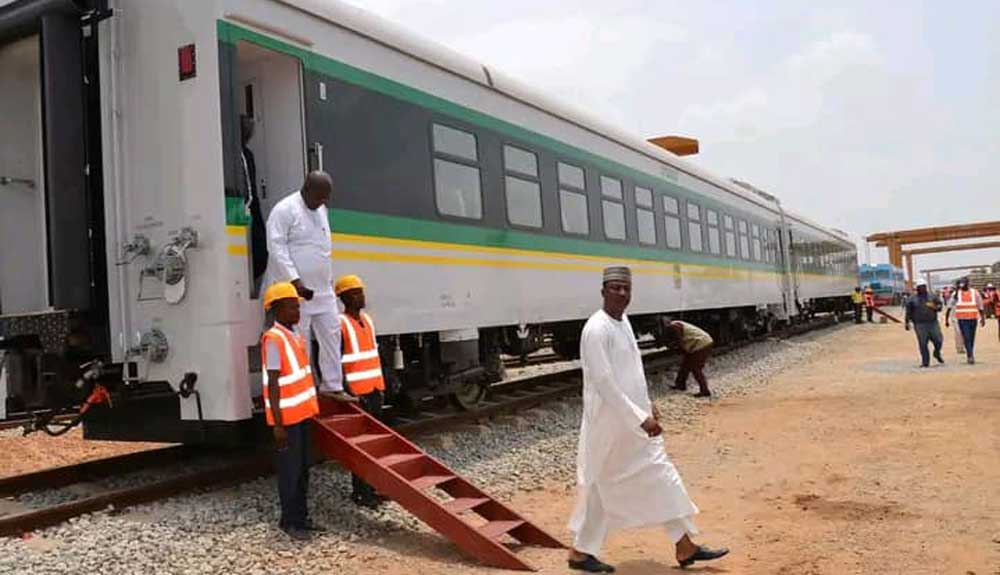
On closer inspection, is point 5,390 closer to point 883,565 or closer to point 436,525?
point 436,525

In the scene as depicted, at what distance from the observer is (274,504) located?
570cm

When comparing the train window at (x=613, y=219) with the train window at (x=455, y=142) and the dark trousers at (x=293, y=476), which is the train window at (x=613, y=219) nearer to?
the train window at (x=455, y=142)

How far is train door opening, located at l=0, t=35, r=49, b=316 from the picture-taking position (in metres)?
6.32

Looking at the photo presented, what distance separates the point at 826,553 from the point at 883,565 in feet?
1.06

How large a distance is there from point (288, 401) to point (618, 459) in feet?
6.18

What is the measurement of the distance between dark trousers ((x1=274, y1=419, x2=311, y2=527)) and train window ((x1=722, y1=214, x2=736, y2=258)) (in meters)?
12.7

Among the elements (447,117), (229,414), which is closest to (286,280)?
(229,414)

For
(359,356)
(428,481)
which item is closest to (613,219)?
(359,356)

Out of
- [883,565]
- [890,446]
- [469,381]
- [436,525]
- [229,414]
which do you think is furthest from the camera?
[469,381]

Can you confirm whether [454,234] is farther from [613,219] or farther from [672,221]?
[672,221]

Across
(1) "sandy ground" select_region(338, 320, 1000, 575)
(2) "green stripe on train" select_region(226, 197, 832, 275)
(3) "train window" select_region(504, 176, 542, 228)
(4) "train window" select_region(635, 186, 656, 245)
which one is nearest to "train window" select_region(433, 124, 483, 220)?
(2) "green stripe on train" select_region(226, 197, 832, 275)

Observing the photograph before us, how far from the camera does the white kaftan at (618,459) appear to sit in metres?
4.49

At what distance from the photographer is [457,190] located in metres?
8.02

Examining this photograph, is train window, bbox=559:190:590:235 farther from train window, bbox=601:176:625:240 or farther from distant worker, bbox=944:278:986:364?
distant worker, bbox=944:278:986:364
